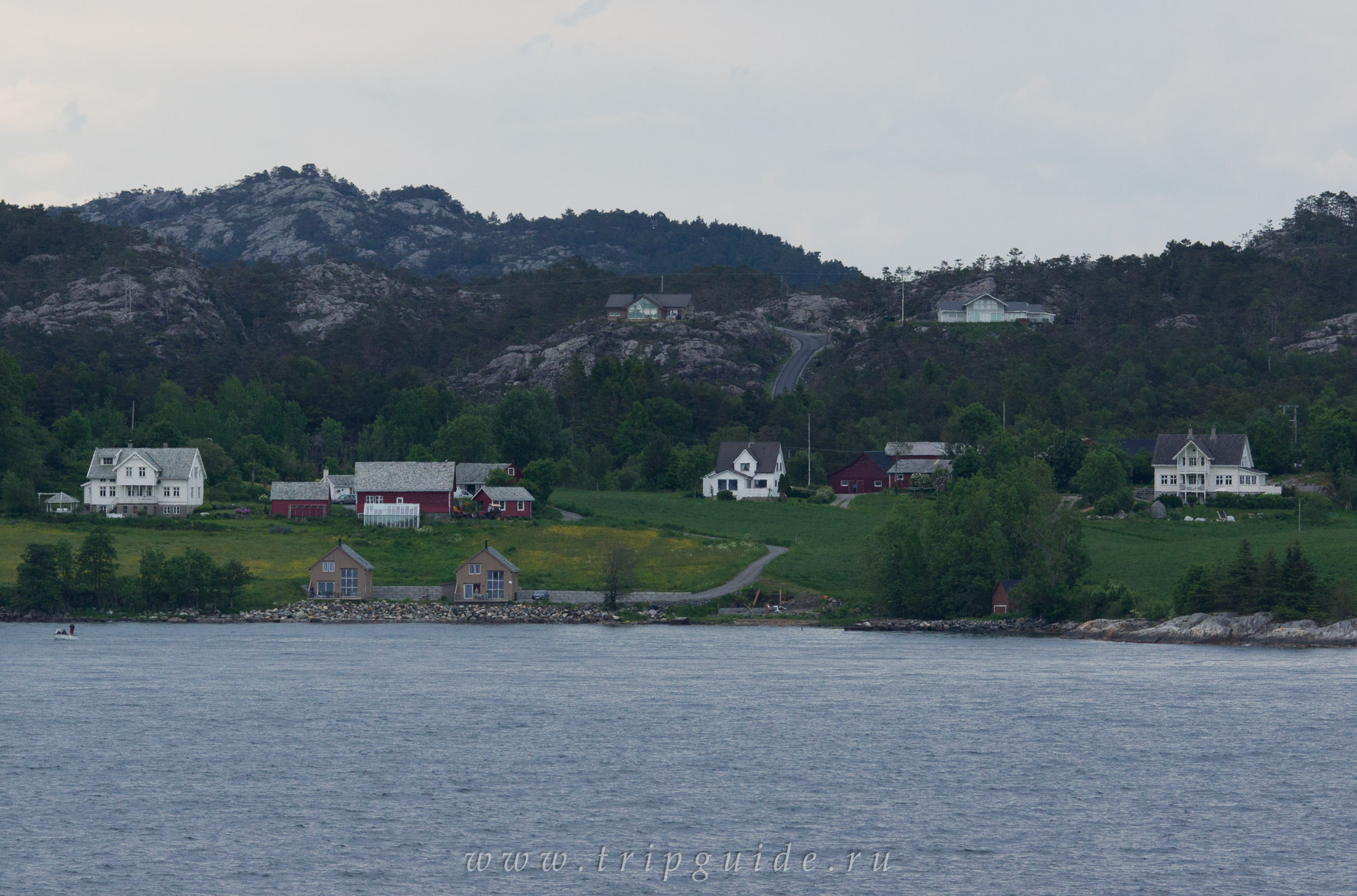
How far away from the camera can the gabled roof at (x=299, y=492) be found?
9919 centimetres

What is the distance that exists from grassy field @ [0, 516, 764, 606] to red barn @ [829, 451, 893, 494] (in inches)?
1295

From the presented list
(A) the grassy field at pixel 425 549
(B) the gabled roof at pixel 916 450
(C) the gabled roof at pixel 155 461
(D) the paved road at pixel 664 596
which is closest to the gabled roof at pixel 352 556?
(A) the grassy field at pixel 425 549

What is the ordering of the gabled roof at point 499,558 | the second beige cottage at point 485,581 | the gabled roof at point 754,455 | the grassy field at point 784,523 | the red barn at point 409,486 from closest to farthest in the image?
the second beige cottage at point 485,581
the gabled roof at point 499,558
the grassy field at point 784,523
the red barn at point 409,486
the gabled roof at point 754,455

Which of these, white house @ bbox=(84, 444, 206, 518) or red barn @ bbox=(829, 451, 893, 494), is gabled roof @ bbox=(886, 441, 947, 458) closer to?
red barn @ bbox=(829, 451, 893, 494)

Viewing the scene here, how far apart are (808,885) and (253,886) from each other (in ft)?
38.2

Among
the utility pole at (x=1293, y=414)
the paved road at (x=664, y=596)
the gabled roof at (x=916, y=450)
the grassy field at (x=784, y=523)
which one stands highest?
the utility pole at (x=1293, y=414)

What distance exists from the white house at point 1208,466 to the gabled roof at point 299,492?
63.0 meters

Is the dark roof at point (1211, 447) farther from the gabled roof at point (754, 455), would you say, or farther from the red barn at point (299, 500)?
the red barn at point (299, 500)

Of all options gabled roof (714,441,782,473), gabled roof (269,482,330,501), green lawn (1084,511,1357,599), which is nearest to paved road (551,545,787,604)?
green lawn (1084,511,1357,599)

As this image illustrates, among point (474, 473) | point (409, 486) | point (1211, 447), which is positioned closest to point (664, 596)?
point (409, 486)

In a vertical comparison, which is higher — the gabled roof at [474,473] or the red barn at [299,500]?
the gabled roof at [474,473]

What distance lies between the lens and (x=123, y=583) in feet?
269

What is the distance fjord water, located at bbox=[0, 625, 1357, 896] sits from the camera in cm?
3188

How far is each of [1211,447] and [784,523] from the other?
35.0 m
